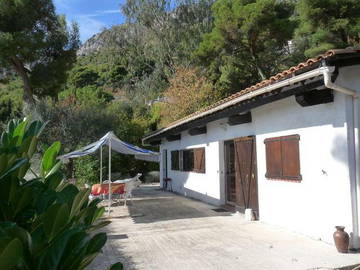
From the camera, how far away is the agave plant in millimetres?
1361

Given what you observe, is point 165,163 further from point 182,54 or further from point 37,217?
point 37,217

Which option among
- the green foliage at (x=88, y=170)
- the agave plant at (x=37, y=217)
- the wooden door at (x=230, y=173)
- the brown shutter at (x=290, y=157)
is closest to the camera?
the agave plant at (x=37, y=217)

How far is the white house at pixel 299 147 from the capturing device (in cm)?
651

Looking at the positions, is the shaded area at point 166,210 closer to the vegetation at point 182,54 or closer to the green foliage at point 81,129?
the vegetation at point 182,54

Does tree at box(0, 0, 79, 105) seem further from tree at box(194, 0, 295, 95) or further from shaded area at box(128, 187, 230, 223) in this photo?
shaded area at box(128, 187, 230, 223)

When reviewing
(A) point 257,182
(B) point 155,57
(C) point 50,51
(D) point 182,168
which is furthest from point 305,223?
(B) point 155,57

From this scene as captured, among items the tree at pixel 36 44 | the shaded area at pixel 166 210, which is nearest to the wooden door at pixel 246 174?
the shaded area at pixel 166 210

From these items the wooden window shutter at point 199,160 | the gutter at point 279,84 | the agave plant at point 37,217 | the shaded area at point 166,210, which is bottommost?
the shaded area at point 166,210

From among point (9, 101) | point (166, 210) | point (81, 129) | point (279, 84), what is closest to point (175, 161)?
point (166, 210)

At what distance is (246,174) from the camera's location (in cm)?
1037

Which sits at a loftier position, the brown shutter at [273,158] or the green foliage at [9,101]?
the green foliage at [9,101]

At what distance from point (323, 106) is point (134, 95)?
1584 inches

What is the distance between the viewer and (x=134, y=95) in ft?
152

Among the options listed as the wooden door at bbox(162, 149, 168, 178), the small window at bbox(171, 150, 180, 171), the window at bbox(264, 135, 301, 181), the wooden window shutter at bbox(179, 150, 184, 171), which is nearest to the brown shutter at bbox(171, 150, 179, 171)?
the small window at bbox(171, 150, 180, 171)
